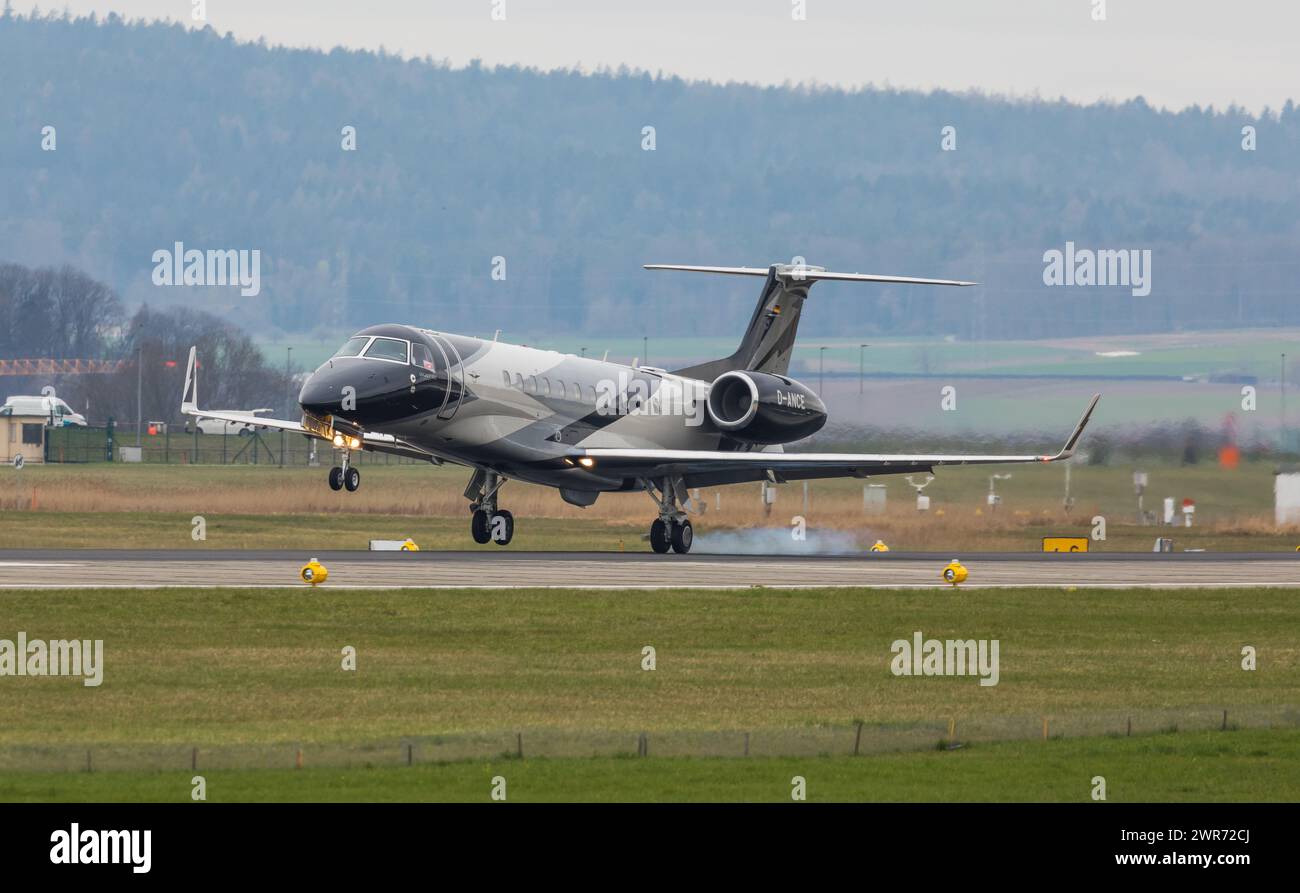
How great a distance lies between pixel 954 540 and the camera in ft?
180

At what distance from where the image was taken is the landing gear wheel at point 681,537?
163 ft

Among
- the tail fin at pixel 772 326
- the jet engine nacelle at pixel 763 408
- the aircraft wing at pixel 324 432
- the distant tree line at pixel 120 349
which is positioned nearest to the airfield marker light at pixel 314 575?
the aircraft wing at pixel 324 432

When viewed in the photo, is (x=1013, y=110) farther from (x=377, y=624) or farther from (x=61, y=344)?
(x=377, y=624)

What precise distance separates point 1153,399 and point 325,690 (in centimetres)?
4379

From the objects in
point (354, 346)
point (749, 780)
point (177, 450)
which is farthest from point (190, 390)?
point (177, 450)

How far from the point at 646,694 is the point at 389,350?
68.4 ft

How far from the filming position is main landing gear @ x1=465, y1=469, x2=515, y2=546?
48.6m

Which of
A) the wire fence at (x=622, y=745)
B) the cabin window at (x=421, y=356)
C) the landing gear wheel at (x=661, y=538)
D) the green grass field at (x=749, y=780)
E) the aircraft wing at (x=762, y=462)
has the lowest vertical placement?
the green grass field at (x=749, y=780)

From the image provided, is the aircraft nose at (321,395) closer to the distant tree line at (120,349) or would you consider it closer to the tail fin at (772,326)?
the tail fin at (772,326)

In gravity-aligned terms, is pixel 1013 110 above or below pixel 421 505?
above

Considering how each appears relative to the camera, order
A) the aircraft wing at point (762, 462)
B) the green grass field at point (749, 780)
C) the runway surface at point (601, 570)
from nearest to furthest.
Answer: the green grass field at point (749, 780), the runway surface at point (601, 570), the aircraft wing at point (762, 462)

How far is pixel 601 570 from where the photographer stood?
41312 mm

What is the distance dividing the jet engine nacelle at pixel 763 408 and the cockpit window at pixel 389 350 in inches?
447
